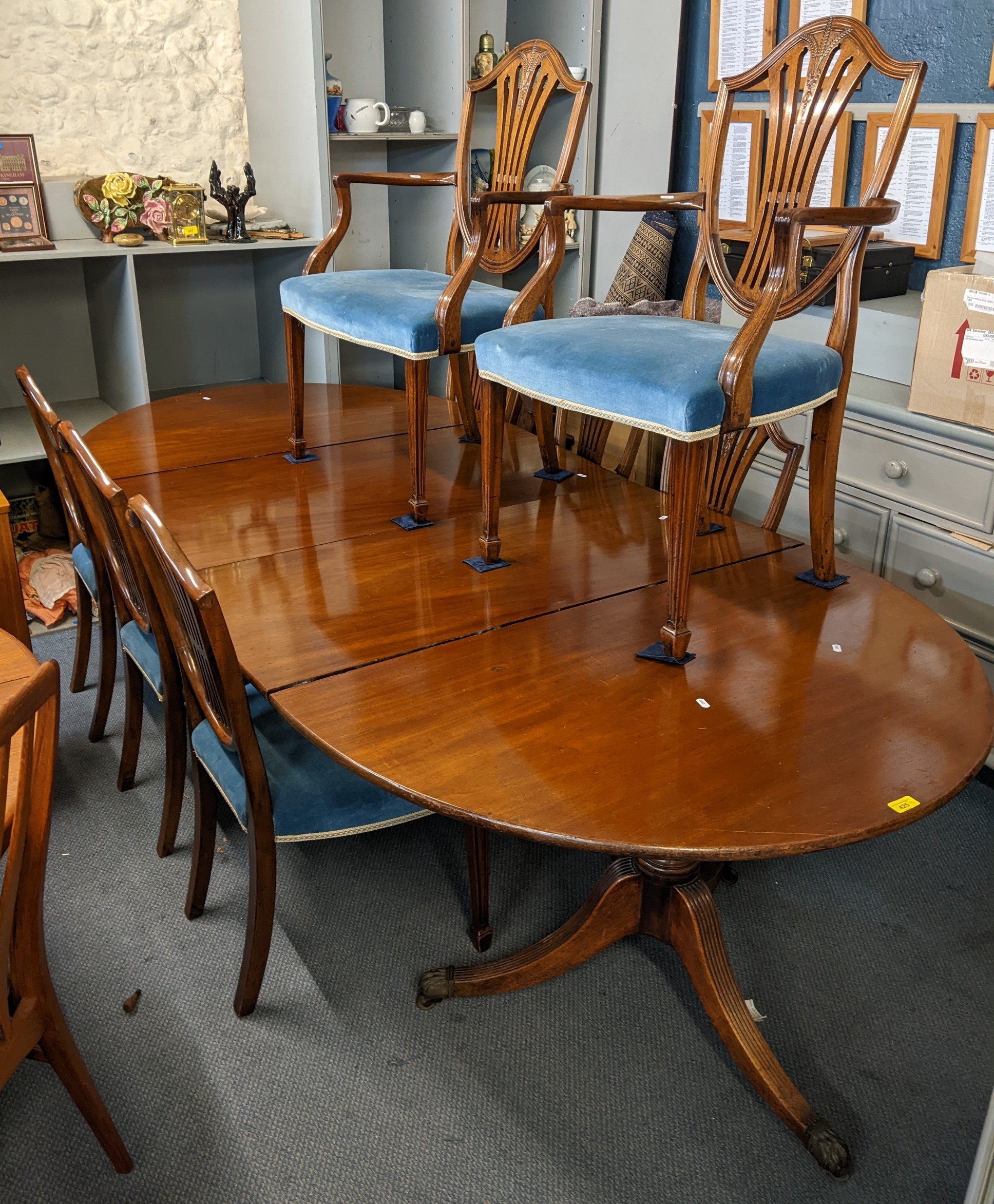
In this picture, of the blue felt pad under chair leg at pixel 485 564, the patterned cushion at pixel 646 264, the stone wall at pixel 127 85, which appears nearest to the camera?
the blue felt pad under chair leg at pixel 485 564

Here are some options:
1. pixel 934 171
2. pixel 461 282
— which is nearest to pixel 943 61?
pixel 934 171

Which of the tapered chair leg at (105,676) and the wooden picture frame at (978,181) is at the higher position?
the wooden picture frame at (978,181)

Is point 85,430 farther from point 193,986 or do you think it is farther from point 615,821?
point 615,821

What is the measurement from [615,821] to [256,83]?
3028mm

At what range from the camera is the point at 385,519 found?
6.85 feet

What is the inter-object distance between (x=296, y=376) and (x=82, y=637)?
833mm

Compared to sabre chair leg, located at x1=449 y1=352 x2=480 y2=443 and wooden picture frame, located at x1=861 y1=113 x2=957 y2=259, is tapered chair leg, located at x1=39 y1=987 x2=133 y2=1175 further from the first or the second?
wooden picture frame, located at x1=861 y1=113 x2=957 y2=259

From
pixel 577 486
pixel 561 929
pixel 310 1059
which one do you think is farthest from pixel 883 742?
pixel 577 486

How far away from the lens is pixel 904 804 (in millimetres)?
1183

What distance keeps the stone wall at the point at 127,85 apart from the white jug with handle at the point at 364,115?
362 mm

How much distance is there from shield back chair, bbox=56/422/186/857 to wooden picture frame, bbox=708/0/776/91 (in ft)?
7.25

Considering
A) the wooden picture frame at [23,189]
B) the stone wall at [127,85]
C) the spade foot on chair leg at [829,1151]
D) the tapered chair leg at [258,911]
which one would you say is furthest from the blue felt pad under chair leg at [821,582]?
the stone wall at [127,85]

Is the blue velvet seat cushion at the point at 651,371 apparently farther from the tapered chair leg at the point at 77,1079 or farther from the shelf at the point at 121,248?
the shelf at the point at 121,248

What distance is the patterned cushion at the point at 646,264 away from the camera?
332 centimetres
